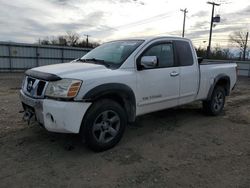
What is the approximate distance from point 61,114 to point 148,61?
1.71 m

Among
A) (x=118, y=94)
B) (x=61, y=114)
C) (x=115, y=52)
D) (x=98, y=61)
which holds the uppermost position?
(x=115, y=52)

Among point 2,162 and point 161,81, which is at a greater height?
point 161,81

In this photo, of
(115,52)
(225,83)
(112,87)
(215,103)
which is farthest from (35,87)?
(225,83)

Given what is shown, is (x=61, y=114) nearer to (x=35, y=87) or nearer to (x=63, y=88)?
(x=63, y=88)

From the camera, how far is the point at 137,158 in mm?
4039

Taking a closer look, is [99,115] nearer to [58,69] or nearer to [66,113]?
[66,113]

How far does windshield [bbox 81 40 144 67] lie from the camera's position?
4.66 m

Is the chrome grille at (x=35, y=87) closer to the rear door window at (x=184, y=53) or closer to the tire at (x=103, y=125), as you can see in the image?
the tire at (x=103, y=125)

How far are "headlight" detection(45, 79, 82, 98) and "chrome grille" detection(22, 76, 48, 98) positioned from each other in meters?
0.12

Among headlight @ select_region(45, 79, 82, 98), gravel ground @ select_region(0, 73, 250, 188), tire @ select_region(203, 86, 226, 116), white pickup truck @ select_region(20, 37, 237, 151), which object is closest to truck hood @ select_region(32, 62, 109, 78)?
white pickup truck @ select_region(20, 37, 237, 151)

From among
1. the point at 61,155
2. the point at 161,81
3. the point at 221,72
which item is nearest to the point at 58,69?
the point at 61,155

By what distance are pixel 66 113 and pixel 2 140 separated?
1702mm

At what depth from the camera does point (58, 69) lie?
4.17 m

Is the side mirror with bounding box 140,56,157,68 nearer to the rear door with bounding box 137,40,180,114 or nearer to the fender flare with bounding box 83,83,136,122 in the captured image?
the rear door with bounding box 137,40,180,114
